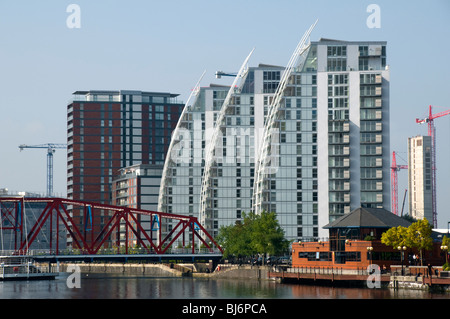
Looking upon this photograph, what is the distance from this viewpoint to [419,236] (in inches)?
5930

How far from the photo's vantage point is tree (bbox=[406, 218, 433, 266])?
148625 mm

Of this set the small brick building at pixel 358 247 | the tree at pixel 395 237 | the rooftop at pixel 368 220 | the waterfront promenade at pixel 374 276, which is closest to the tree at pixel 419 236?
the tree at pixel 395 237

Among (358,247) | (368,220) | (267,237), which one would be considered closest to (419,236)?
(358,247)

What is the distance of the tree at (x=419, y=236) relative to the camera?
149m

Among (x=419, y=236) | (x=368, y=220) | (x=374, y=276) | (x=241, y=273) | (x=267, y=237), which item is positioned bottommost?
(x=241, y=273)

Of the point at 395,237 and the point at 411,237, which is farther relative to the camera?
the point at 395,237

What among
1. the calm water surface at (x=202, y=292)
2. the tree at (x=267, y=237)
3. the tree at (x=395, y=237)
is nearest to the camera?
the calm water surface at (x=202, y=292)

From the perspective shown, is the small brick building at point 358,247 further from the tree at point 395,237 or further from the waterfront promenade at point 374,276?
the tree at point 395,237

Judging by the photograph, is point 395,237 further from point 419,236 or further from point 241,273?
point 241,273

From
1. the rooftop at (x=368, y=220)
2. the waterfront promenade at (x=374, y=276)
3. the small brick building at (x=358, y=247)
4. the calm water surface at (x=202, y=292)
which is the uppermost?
the rooftop at (x=368, y=220)

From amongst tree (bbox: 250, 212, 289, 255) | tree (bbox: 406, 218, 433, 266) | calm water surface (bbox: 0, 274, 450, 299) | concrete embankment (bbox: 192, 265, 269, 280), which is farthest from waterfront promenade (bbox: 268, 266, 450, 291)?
tree (bbox: 250, 212, 289, 255)

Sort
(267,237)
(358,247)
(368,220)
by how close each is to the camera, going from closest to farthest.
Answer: (358,247), (368,220), (267,237)

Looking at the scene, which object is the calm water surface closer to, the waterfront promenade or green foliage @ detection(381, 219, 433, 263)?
the waterfront promenade
